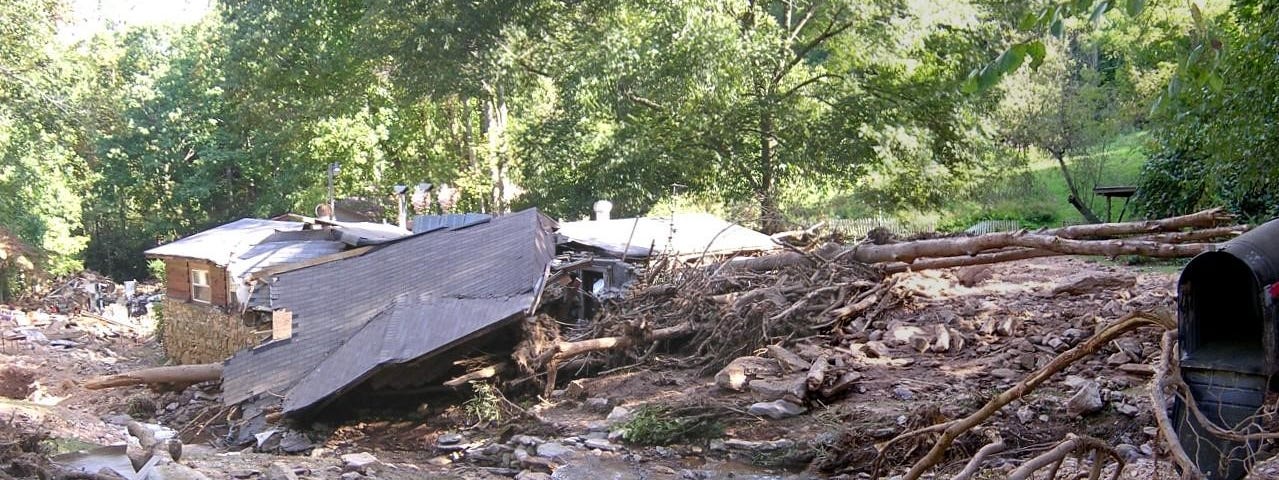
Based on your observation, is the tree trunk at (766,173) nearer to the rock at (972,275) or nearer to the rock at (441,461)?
the rock at (972,275)

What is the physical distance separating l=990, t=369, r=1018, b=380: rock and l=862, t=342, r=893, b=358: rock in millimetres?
1328

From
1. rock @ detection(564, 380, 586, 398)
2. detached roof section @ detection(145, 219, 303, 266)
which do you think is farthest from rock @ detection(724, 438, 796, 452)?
detached roof section @ detection(145, 219, 303, 266)

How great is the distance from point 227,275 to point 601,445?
1137cm

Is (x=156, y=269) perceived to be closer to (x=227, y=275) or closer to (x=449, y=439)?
(x=227, y=275)

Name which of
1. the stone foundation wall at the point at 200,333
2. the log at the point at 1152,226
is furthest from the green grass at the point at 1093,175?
the stone foundation wall at the point at 200,333

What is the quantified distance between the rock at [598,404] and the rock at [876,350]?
2.72m

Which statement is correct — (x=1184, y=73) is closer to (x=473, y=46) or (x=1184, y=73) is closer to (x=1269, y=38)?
(x=1269, y=38)

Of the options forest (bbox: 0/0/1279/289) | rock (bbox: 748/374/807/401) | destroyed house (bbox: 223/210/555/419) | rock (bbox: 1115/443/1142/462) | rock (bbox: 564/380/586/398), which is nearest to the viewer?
rock (bbox: 1115/443/1142/462)

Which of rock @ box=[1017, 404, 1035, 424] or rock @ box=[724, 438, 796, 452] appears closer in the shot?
rock @ box=[1017, 404, 1035, 424]

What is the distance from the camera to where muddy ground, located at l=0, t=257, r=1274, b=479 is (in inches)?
260

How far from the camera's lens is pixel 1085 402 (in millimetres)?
6445

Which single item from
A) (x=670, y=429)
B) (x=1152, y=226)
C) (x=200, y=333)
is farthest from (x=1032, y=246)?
(x=200, y=333)

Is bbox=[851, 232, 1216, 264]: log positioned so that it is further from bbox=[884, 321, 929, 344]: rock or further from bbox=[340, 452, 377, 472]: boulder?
bbox=[340, 452, 377, 472]: boulder

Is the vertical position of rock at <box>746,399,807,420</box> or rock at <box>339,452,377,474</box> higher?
rock at <box>746,399,807,420</box>
